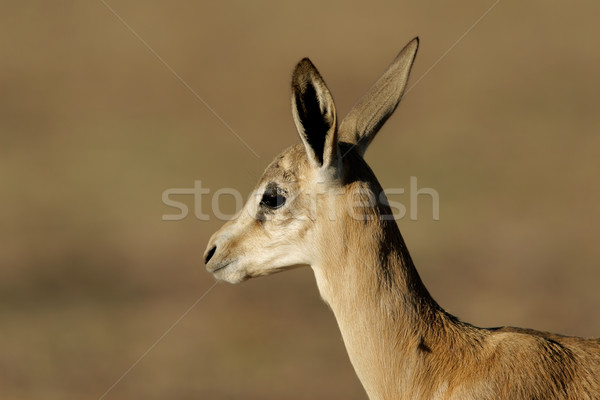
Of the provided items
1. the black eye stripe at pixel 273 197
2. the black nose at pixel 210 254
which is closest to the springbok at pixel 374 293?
the black eye stripe at pixel 273 197

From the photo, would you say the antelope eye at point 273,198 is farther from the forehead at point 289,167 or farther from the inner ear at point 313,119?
the inner ear at point 313,119

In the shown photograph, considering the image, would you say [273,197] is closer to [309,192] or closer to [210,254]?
[309,192]

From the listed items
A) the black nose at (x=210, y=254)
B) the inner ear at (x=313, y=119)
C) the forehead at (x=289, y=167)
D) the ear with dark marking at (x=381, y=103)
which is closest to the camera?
the inner ear at (x=313, y=119)

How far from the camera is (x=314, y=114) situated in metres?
7.05

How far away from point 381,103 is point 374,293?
182 cm

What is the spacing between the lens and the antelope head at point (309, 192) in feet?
22.9

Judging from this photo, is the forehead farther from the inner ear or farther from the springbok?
the inner ear

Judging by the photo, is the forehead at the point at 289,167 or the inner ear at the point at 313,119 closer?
the inner ear at the point at 313,119

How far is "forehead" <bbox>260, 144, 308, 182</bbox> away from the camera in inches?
293

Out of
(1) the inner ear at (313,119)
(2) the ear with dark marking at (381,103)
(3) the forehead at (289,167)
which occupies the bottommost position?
(3) the forehead at (289,167)

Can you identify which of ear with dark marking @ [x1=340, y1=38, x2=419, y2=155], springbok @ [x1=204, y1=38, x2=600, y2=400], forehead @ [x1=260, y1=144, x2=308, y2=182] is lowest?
springbok @ [x1=204, y1=38, x2=600, y2=400]

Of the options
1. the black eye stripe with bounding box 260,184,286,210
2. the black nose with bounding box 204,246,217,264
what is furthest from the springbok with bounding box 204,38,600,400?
the black nose with bounding box 204,246,217,264

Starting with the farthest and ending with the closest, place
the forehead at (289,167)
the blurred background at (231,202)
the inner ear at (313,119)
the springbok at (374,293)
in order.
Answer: the blurred background at (231,202), the forehead at (289,167), the inner ear at (313,119), the springbok at (374,293)

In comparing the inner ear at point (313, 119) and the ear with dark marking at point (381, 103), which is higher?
the ear with dark marking at point (381, 103)
